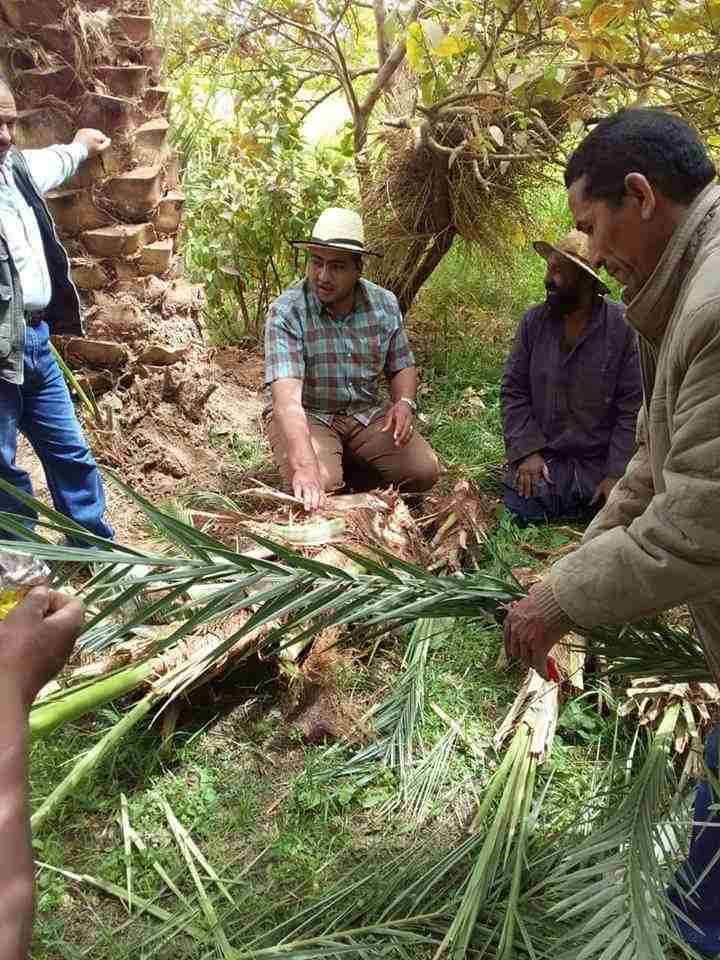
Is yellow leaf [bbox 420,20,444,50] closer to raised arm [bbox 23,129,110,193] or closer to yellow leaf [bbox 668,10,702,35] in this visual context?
yellow leaf [bbox 668,10,702,35]

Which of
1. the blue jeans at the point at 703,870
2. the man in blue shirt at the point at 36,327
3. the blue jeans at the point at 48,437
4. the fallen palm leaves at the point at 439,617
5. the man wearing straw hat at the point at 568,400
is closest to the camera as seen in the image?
the fallen palm leaves at the point at 439,617

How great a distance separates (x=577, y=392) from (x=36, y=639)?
3035mm

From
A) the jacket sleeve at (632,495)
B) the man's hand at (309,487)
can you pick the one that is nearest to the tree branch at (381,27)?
the man's hand at (309,487)

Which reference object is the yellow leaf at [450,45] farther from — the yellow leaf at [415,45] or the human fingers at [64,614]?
the human fingers at [64,614]

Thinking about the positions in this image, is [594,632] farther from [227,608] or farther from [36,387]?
[36,387]

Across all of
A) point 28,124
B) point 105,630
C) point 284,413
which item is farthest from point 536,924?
point 28,124

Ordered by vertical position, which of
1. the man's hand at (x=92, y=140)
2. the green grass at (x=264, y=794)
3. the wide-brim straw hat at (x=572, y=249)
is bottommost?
the green grass at (x=264, y=794)

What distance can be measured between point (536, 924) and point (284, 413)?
2248 millimetres

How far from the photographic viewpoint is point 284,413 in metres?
3.43

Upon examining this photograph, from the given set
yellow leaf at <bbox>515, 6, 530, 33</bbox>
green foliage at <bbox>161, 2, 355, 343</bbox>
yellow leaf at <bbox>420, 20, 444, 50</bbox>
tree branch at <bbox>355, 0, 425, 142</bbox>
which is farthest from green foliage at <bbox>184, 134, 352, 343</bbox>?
yellow leaf at <bbox>515, 6, 530, 33</bbox>

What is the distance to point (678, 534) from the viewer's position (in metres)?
Result: 1.31

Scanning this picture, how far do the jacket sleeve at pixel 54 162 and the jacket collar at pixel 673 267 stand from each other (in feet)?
7.95

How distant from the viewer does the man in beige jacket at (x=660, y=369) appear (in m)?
1.28

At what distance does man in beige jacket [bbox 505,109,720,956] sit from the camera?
1.28 metres
